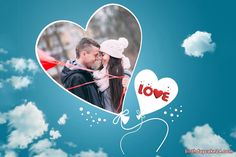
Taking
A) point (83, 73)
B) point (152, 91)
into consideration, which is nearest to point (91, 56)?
point (83, 73)

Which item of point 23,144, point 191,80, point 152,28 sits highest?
point 152,28

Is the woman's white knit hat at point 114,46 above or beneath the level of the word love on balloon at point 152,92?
above

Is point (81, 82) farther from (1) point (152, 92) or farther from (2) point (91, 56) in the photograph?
(1) point (152, 92)

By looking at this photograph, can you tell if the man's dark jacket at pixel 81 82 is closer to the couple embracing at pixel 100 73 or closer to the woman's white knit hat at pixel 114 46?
the couple embracing at pixel 100 73

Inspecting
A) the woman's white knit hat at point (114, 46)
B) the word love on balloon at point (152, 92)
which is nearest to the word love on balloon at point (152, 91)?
the word love on balloon at point (152, 92)

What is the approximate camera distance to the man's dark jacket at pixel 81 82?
2.11 m

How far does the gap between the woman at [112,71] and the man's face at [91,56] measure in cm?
3

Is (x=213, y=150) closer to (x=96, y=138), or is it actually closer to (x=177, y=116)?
Answer: (x=177, y=116)

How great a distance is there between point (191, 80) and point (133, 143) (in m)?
0.49

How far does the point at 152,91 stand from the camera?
2.14 metres

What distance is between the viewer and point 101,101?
2121mm

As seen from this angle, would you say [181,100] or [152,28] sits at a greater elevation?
[152,28]

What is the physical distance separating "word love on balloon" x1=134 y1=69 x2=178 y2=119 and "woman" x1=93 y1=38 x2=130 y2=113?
93mm

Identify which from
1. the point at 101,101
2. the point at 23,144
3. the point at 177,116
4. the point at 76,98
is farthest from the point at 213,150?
the point at 23,144
